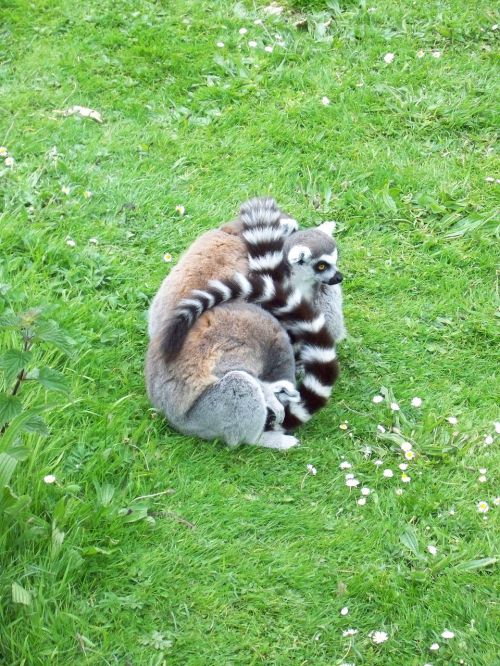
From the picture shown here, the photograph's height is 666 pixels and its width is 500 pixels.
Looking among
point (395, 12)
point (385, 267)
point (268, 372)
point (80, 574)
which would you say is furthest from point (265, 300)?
point (395, 12)

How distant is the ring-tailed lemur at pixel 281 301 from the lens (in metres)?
4.35

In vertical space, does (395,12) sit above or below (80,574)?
above

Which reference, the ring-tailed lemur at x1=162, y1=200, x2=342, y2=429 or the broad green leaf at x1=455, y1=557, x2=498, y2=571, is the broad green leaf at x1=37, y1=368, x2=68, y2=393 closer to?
the ring-tailed lemur at x1=162, y1=200, x2=342, y2=429

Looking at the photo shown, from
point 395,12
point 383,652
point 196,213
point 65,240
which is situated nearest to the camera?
point 383,652

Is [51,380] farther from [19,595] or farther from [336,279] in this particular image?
[336,279]

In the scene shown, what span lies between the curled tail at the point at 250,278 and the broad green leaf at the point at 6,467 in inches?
43.7

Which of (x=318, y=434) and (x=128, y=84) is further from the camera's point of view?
(x=128, y=84)

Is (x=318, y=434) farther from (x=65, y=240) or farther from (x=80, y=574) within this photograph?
(x=65, y=240)

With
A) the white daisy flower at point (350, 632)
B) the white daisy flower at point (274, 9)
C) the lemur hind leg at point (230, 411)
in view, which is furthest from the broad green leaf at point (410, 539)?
the white daisy flower at point (274, 9)

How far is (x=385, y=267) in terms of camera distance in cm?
565

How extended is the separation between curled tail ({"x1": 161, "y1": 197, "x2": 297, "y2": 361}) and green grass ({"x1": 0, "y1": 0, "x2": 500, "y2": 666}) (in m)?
0.52

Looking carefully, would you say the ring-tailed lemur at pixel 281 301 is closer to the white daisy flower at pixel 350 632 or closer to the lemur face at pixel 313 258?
the lemur face at pixel 313 258

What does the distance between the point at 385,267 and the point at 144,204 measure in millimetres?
1701

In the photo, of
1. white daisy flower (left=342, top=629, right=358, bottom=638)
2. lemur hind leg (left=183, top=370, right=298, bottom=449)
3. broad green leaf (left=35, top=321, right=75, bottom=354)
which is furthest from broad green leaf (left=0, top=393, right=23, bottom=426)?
white daisy flower (left=342, top=629, right=358, bottom=638)
